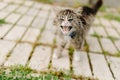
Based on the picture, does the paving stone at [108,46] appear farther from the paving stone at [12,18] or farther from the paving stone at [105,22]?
the paving stone at [12,18]

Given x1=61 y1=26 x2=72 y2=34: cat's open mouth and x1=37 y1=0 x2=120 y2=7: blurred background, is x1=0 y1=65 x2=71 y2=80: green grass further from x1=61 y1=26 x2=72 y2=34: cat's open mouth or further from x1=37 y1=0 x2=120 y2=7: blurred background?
x1=37 y1=0 x2=120 y2=7: blurred background

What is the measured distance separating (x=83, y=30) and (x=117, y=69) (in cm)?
76

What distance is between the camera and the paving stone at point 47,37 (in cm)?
398

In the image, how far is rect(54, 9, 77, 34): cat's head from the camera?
2.97 meters

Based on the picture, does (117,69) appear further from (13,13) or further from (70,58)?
(13,13)

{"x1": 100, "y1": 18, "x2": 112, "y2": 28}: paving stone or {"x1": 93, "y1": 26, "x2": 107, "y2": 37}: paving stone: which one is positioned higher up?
{"x1": 93, "y1": 26, "x2": 107, "y2": 37}: paving stone

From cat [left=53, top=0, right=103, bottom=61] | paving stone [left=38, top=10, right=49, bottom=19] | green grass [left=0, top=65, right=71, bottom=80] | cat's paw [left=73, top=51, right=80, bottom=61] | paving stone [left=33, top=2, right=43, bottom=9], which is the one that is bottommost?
paving stone [left=33, top=2, right=43, bottom=9]

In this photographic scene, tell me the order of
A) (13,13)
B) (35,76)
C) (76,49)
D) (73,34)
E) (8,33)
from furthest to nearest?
1. (13,13)
2. (8,33)
3. (76,49)
4. (73,34)
5. (35,76)

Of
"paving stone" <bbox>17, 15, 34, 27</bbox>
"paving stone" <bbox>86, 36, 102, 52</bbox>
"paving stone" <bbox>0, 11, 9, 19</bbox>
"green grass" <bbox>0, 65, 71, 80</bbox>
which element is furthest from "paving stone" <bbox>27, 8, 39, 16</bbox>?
"green grass" <bbox>0, 65, 71, 80</bbox>

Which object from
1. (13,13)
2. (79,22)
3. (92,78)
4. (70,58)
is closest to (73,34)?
(79,22)

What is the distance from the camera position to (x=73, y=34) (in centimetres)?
327

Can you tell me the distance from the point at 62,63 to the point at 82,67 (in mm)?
292

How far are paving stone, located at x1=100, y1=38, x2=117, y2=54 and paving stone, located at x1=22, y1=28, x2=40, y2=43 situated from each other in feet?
4.00

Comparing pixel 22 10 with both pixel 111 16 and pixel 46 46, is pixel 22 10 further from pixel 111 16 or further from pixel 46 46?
pixel 111 16
